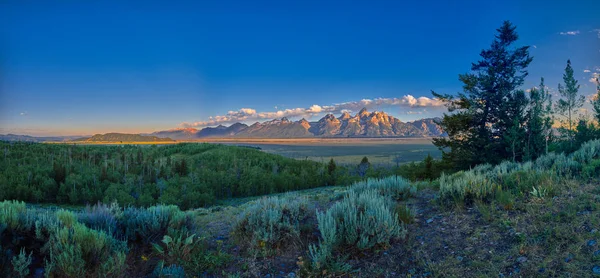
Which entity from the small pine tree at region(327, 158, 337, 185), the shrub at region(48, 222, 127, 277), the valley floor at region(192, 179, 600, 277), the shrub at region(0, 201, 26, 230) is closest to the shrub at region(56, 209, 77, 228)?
the shrub at region(48, 222, 127, 277)

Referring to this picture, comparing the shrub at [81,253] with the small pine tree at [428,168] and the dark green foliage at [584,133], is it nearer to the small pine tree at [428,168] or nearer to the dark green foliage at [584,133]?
the dark green foliage at [584,133]

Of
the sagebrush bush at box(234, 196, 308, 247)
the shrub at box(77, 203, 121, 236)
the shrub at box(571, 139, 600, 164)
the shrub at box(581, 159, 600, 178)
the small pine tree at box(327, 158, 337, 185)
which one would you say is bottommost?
the small pine tree at box(327, 158, 337, 185)

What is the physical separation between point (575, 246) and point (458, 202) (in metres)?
2.29

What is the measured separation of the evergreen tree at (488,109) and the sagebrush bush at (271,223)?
23.6 meters

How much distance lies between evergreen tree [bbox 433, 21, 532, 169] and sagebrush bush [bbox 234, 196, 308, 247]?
23555mm

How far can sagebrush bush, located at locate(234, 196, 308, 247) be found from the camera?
5184mm

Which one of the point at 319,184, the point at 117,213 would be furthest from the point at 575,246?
the point at 319,184

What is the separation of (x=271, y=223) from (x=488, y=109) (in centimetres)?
2672

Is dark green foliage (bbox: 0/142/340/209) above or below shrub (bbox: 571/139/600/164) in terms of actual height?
below

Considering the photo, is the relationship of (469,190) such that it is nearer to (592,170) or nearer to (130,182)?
(592,170)

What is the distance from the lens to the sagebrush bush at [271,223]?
5184 millimetres

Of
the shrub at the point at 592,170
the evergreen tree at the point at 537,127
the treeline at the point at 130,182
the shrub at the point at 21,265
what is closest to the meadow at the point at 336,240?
the shrub at the point at 21,265

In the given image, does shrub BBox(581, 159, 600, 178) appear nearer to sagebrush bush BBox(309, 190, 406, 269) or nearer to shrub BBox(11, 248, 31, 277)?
sagebrush bush BBox(309, 190, 406, 269)

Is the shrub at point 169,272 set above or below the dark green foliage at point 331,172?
above
